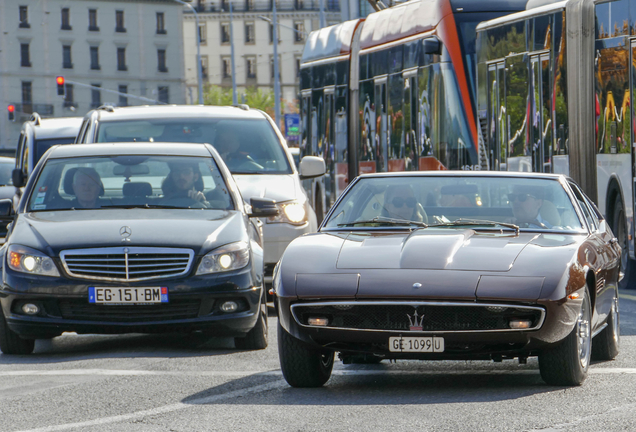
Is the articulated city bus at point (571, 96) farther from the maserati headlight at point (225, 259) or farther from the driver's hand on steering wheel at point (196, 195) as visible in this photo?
the maserati headlight at point (225, 259)

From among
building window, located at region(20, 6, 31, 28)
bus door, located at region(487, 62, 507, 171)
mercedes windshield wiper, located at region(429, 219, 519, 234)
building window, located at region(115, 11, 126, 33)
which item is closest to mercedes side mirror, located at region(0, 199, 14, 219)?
mercedes windshield wiper, located at region(429, 219, 519, 234)

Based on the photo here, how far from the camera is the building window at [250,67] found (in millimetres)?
134000

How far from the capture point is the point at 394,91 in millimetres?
19844

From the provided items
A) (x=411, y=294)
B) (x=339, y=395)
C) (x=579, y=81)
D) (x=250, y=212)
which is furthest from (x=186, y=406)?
(x=579, y=81)

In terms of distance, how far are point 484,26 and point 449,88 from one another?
3.22 ft

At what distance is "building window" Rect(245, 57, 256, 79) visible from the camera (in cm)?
13400

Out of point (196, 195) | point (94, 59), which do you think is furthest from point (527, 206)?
point (94, 59)

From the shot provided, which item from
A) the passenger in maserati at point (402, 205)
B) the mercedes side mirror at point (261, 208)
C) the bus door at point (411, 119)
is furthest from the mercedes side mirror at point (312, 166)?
the bus door at point (411, 119)

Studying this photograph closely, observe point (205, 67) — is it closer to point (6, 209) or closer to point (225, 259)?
point (6, 209)

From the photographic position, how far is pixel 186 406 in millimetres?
6910

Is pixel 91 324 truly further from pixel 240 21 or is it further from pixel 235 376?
pixel 240 21

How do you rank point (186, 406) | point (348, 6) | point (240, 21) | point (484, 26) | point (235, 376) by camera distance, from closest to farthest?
point (186, 406), point (235, 376), point (484, 26), point (348, 6), point (240, 21)

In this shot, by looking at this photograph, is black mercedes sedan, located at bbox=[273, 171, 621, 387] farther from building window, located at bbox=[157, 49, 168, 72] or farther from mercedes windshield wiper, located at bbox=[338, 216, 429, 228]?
building window, located at bbox=[157, 49, 168, 72]

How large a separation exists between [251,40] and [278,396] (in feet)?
426
